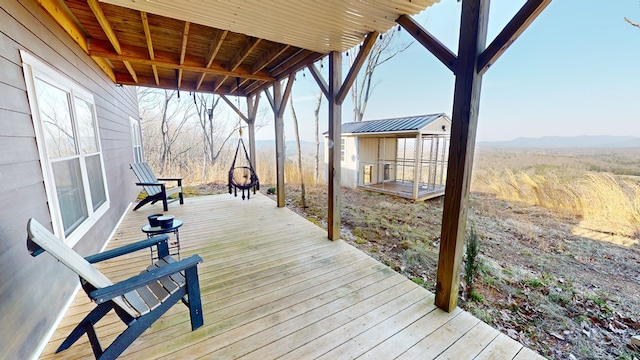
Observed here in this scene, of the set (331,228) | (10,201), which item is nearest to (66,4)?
(10,201)

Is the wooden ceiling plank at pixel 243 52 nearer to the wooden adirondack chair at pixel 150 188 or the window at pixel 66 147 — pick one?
the window at pixel 66 147

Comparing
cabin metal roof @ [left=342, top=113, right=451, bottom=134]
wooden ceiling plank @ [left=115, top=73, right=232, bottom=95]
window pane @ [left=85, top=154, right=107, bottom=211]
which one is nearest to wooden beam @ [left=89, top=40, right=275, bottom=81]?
window pane @ [left=85, top=154, right=107, bottom=211]

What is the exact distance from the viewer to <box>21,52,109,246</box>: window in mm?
1846

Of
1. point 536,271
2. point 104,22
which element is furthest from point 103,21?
point 536,271

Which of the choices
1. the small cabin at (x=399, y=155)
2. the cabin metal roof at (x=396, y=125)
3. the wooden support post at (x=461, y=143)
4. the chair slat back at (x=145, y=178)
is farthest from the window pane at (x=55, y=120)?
the cabin metal roof at (x=396, y=125)

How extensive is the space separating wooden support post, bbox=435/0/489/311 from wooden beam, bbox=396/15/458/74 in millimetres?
96

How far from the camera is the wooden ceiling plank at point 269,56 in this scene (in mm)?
3393

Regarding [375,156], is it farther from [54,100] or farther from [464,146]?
[54,100]

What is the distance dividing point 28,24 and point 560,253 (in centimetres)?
693

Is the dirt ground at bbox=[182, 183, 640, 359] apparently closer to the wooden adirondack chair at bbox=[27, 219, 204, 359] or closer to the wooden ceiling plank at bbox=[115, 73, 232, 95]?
the wooden adirondack chair at bbox=[27, 219, 204, 359]

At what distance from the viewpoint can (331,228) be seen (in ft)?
11.2

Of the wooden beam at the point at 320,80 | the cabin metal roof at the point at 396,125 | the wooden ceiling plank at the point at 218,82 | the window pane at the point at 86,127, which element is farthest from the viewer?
the cabin metal roof at the point at 396,125

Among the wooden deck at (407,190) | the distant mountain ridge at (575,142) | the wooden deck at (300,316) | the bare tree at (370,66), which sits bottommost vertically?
the wooden deck at (407,190)

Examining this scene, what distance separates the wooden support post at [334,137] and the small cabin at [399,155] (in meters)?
4.21
